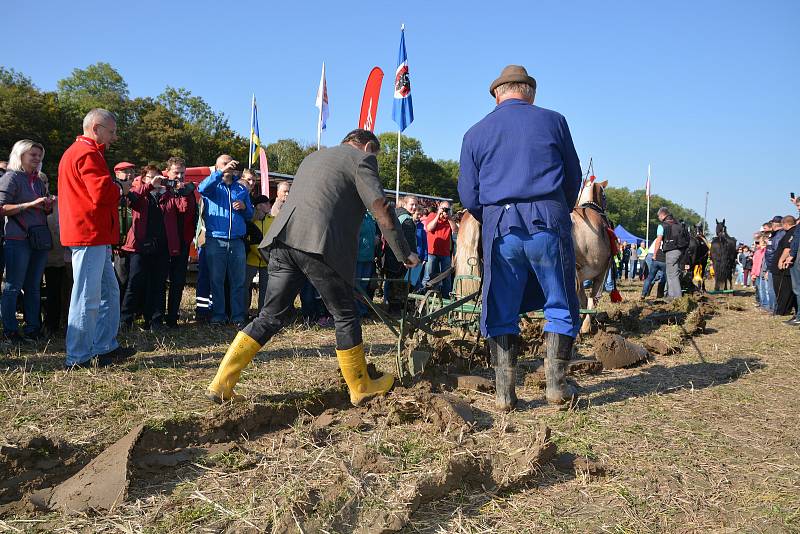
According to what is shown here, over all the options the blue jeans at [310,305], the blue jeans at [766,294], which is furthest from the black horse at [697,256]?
the blue jeans at [310,305]

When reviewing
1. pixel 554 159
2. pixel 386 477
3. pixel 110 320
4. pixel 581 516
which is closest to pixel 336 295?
pixel 386 477

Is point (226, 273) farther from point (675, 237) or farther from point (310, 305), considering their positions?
point (675, 237)

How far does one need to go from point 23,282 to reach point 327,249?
13.3ft

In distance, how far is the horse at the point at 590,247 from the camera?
25.6 feet

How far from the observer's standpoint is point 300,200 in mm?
3984

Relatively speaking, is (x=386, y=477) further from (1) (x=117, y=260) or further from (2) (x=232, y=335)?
(1) (x=117, y=260)

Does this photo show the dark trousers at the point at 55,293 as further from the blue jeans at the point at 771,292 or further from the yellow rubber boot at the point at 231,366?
the blue jeans at the point at 771,292

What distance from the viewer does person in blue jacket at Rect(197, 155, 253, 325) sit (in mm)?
7340

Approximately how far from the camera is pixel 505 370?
4.12 meters

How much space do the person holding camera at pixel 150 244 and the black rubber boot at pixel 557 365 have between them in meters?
4.89

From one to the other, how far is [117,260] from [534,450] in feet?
20.7

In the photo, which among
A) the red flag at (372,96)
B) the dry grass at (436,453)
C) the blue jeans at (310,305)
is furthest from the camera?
the red flag at (372,96)

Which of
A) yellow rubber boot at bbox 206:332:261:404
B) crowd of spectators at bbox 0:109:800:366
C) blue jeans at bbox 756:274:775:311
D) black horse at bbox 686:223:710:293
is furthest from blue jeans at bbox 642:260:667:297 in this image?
yellow rubber boot at bbox 206:332:261:404

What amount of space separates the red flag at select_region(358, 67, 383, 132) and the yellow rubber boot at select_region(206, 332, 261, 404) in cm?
983
